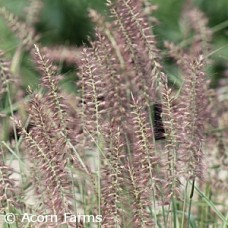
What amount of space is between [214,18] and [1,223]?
11.3ft

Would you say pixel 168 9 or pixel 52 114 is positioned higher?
pixel 168 9

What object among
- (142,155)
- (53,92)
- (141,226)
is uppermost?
(53,92)

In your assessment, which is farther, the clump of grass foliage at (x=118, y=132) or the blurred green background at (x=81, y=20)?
the blurred green background at (x=81, y=20)

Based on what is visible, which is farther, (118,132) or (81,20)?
(81,20)

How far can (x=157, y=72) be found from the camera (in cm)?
231

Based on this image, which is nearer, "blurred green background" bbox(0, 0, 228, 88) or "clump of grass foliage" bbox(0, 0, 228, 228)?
"clump of grass foliage" bbox(0, 0, 228, 228)

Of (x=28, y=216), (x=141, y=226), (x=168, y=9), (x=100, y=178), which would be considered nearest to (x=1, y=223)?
(x=28, y=216)

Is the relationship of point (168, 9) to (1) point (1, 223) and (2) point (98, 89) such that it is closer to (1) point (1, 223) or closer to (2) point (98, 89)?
(1) point (1, 223)

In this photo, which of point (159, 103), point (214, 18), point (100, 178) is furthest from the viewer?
point (214, 18)

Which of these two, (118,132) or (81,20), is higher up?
(81,20)

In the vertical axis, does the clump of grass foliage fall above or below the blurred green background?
below

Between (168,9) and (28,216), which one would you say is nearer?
(28,216)

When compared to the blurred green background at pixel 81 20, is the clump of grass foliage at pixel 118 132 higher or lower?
lower

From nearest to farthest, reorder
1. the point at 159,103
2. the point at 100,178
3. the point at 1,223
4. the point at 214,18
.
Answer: the point at 100,178
the point at 159,103
the point at 1,223
the point at 214,18
